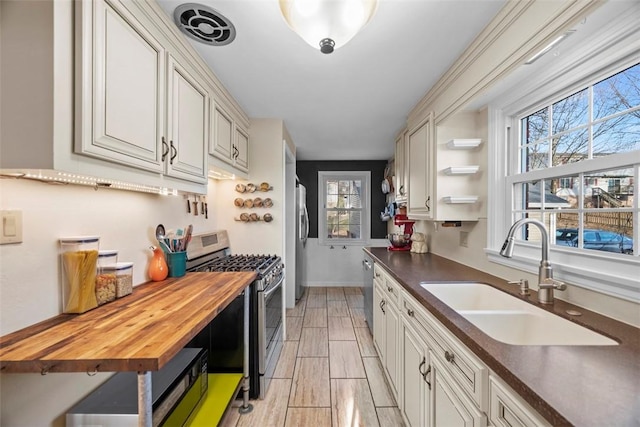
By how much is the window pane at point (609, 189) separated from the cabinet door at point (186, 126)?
80.5 inches

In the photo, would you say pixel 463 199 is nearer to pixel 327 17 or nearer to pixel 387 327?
pixel 387 327

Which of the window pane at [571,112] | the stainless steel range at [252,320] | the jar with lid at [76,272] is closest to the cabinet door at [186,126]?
the jar with lid at [76,272]

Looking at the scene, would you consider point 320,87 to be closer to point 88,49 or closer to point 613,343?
point 88,49

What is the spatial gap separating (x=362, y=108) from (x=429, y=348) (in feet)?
6.89

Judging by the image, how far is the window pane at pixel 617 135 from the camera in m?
1.07

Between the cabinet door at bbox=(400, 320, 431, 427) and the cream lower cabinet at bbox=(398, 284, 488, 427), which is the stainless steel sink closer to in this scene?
the cream lower cabinet at bbox=(398, 284, 488, 427)

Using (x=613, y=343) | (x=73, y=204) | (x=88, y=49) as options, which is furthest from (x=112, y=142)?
(x=613, y=343)

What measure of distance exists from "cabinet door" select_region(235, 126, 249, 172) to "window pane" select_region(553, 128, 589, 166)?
89.8 inches

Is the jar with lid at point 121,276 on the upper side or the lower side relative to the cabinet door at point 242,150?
lower

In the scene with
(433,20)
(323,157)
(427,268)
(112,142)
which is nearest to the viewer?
(112,142)

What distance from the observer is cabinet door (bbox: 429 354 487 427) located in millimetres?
899

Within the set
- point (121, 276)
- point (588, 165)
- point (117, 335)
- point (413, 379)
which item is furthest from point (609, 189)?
point (121, 276)

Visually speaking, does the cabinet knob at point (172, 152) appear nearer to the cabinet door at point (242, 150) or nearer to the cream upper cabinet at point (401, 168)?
the cabinet door at point (242, 150)

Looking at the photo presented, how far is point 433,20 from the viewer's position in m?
1.38
